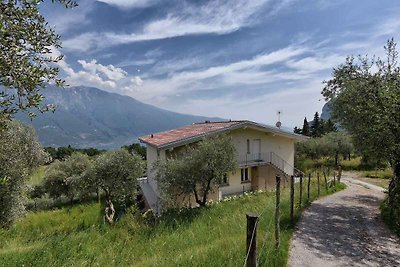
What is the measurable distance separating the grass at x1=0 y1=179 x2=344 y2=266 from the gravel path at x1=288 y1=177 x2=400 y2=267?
2.07 feet

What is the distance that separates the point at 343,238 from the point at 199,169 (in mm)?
9378

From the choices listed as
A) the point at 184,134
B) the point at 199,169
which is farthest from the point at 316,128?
the point at 199,169

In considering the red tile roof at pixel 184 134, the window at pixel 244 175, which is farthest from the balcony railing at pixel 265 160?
the red tile roof at pixel 184 134

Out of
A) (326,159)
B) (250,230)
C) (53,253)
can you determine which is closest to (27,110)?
(250,230)

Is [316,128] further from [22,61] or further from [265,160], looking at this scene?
[22,61]

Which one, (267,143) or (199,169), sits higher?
(267,143)

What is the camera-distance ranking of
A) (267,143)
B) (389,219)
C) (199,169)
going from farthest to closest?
(267,143) < (199,169) < (389,219)

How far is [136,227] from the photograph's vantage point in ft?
42.2

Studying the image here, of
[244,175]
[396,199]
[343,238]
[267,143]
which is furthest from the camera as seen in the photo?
[267,143]

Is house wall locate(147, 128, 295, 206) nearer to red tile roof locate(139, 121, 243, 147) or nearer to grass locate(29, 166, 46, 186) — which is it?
red tile roof locate(139, 121, 243, 147)

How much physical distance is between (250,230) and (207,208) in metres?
13.5

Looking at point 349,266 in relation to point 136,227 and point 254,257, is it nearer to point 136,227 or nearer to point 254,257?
point 254,257

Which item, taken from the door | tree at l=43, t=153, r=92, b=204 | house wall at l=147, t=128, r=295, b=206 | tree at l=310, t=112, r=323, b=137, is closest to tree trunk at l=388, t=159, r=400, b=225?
house wall at l=147, t=128, r=295, b=206

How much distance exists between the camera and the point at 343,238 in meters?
11.1
